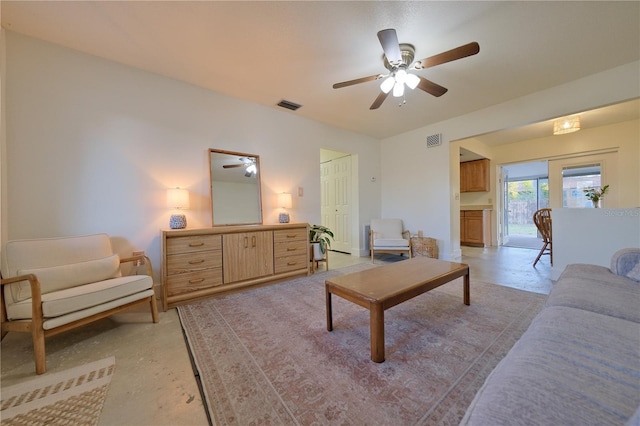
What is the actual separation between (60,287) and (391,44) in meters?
3.24

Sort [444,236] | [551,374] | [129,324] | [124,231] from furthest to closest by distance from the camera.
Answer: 1. [444,236]
2. [124,231]
3. [129,324]
4. [551,374]

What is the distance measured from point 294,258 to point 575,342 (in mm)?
2813

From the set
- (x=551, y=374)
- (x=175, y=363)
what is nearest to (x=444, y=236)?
(x=551, y=374)

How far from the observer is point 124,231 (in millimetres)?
2541

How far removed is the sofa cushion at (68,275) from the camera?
1683 mm

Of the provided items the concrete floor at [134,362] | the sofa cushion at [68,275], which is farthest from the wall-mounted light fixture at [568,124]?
A: the sofa cushion at [68,275]

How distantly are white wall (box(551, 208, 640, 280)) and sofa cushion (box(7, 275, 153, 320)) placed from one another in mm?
4900

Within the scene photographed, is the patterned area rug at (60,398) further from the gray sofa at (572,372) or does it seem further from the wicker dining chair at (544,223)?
the wicker dining chair at (544,223)

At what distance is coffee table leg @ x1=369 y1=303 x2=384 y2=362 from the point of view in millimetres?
1490

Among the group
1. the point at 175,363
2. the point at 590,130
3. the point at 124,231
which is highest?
the point at 590,130

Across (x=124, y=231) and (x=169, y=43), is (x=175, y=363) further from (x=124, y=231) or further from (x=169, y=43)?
(x=169, y=43)

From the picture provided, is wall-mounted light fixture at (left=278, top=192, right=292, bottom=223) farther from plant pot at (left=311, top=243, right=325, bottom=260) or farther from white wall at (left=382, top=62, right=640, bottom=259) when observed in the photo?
white wall at (left=382, top=62, right=640, bottom=259)

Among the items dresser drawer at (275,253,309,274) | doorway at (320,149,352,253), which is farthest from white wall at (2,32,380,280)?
doorway at (320,149,352,253)

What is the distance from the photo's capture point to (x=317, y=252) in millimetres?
3758
